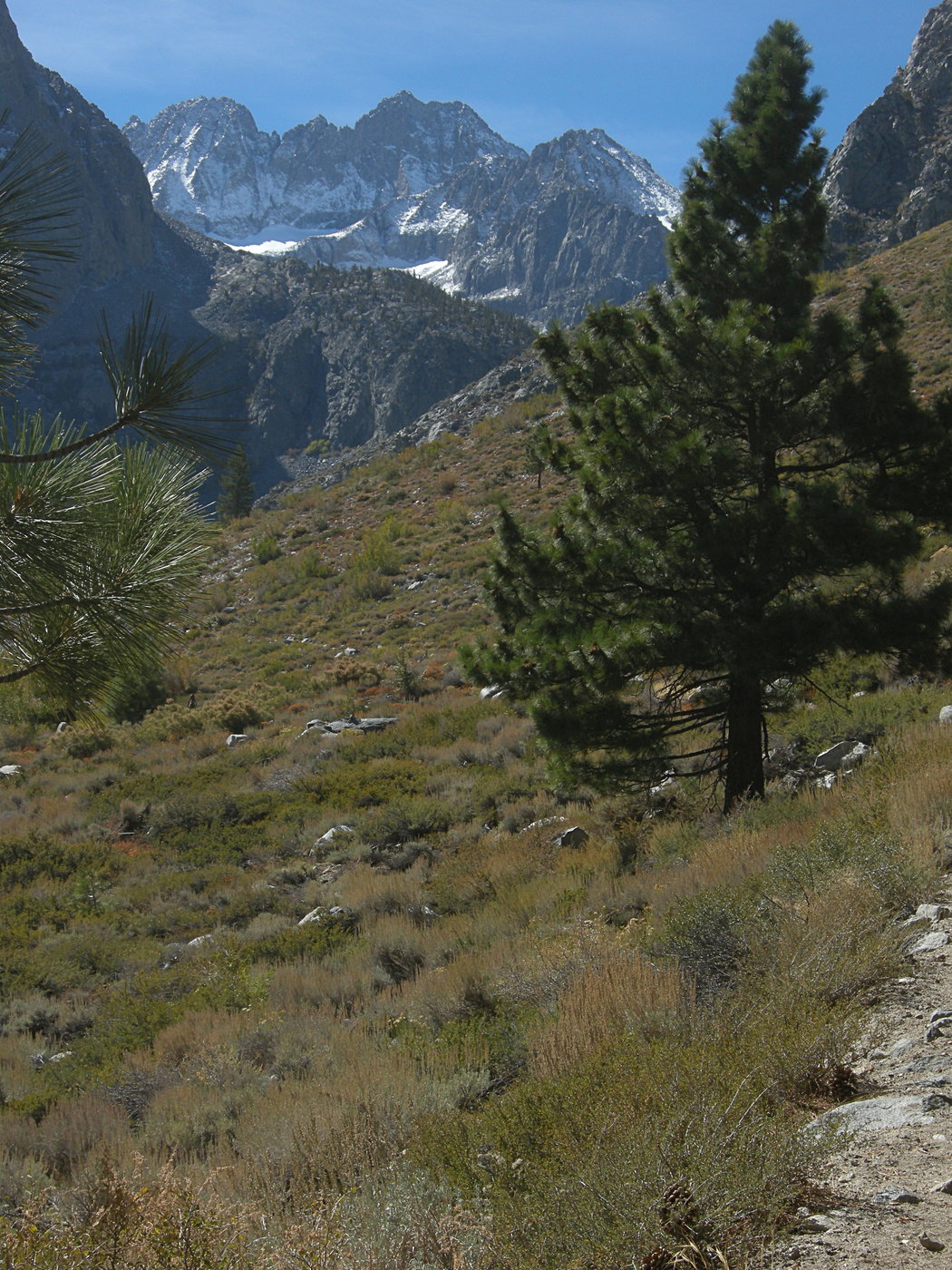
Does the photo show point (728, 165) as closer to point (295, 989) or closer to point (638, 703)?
point (638, 703)

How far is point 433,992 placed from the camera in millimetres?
5203

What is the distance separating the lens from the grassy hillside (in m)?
2.31

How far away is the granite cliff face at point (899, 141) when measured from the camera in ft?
218

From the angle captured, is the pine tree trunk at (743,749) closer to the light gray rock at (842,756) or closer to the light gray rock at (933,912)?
the light gray rock at (842,756)

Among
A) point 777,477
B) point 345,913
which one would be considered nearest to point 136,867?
point 345,913

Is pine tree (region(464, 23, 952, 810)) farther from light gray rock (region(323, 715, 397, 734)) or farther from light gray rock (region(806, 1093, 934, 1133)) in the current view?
light gray rock (region(323, 715, 397, 734))

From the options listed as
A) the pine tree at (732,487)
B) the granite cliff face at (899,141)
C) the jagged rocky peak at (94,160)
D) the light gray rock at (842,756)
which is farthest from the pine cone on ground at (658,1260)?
the jagged rocky peak at (94,160)

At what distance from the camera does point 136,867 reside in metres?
10.3

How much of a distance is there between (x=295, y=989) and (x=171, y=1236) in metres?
4.14

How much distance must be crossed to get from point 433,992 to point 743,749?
3476mm

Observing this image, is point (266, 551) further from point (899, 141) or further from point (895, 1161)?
point (899, 141)

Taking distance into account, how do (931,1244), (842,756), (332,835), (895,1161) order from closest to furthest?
(931,1244), (895,1161), (842,756), (332,835)

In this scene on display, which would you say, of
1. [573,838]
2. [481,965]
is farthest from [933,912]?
[573,838]

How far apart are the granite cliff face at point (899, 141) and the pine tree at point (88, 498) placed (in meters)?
70.5
